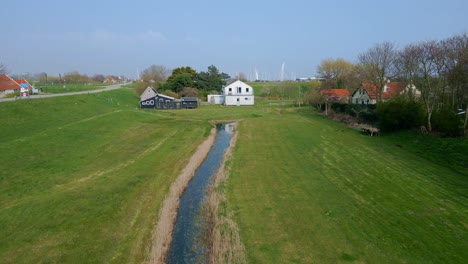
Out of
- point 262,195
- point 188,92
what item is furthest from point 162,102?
point 262,195

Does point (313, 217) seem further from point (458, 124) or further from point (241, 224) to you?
point (458, 124)

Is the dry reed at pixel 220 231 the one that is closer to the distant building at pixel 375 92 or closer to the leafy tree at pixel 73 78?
the distant building at pixel 375 92

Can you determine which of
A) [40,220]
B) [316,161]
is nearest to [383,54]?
[316,161]

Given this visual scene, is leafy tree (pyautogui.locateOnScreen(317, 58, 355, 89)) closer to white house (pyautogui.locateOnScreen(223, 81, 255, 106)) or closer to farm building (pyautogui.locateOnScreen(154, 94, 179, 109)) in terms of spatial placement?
white house (pyautogui.locateOnScreen(223, 81, 255, 106))

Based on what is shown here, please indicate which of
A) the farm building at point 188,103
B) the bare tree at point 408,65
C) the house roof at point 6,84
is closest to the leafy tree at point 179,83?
the farm building at point 188,103

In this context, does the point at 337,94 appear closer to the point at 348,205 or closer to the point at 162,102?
the point at 162,102
